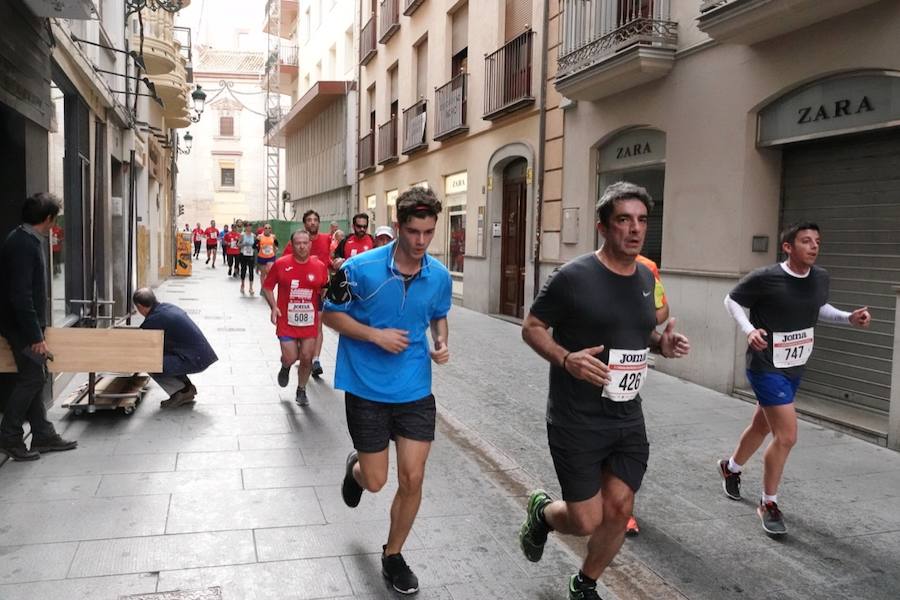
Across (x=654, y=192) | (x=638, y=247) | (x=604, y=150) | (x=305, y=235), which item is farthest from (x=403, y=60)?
(x=638, y=247)

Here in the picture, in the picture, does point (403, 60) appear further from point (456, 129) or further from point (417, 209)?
point (417, 209)

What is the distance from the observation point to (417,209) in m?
3.56

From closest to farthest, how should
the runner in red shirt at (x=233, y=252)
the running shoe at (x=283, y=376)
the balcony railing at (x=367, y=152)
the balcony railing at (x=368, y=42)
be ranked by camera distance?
the running shoe at (x=283, y=376) < the balcony railing at (x=368, y=42) < the balcony railing at (x=367, y=152) < the runner in red shirt at (x=233, y=252)

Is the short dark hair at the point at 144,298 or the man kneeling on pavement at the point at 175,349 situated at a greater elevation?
the short dark hair at the point at 144,298

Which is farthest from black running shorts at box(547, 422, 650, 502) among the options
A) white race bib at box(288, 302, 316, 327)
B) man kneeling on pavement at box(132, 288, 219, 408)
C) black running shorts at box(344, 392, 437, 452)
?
man kneeling on pavement at box(132, 288, 219, 408)

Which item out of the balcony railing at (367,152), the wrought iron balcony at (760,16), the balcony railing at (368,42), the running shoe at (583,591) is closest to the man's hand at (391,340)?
the running shoe at (583,591)

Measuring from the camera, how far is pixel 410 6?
20.5 meters

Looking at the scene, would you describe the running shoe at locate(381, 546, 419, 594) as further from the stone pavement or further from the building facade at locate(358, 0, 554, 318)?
the building facade at locate(358, 0, 554, 318)

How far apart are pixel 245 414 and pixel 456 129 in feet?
36.6

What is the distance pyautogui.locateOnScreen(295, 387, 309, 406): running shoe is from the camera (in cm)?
761

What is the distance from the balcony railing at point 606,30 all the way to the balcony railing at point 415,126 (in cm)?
769

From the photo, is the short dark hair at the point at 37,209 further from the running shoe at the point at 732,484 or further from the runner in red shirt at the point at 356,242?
the running shoe at the point at 732,484

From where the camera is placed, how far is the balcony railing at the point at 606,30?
9.40 metres

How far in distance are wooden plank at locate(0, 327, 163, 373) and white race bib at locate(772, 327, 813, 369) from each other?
4.55 metres
